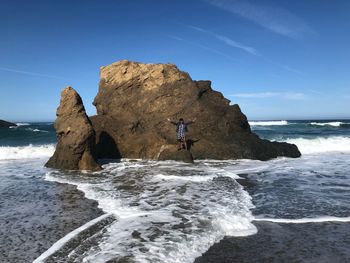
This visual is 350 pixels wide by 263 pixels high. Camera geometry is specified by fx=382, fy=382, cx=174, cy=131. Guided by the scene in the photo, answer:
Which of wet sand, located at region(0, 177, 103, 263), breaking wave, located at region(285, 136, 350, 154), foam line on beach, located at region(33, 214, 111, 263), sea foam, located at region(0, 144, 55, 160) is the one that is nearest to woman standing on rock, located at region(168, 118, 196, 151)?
wet sand, located at region(0, 177, 103, 263)

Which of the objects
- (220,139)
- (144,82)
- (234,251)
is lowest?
(234,251)

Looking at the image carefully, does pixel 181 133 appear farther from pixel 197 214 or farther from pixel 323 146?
pixel 323 146

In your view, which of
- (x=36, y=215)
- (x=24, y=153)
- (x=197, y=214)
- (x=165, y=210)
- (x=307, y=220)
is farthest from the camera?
(x=24, y=153)

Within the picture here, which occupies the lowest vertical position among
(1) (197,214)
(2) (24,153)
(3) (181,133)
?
(1) (197,214)

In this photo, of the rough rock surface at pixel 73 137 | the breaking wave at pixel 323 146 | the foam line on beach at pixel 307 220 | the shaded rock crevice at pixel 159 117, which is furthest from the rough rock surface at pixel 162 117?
the foam line on beach at pixel 307 220

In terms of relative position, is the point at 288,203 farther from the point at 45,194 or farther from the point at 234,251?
the point at 45,194

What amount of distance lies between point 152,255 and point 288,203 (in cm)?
467

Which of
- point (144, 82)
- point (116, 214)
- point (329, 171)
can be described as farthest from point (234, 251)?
point (144, 82)

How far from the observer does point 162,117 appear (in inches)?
825

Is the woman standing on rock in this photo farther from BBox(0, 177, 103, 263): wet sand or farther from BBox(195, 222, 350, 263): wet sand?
BBox(195, 222, 350, 263): wet sand

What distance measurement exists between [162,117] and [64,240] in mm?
14575

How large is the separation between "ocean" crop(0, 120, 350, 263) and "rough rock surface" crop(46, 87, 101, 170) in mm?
898

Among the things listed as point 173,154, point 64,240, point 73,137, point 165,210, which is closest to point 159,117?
point 173,154

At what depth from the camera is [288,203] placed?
940cm
